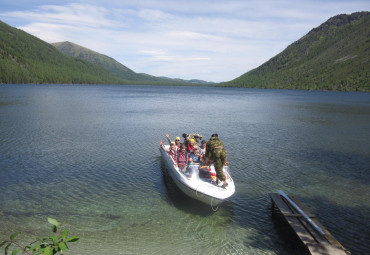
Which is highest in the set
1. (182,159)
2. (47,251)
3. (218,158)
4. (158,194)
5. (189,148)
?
(47,251)

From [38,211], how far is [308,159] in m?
20.1

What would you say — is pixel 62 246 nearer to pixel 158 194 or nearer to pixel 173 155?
pixel 158 194

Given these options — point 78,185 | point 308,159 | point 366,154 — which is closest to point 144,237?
point 78,185

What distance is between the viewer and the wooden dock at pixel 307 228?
9078mm

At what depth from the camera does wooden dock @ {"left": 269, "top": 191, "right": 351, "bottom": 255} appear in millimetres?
9078

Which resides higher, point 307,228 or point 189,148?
point 189,148

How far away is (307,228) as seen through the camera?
10445 mm

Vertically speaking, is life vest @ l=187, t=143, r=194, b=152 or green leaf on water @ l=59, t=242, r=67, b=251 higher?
green leaf on water @ l=59, t=242, r=67, b=251

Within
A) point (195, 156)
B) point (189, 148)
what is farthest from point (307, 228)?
point (189, 148)

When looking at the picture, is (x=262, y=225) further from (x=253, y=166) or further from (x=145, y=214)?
(x=253, y=166)

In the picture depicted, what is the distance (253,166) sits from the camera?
2005cm

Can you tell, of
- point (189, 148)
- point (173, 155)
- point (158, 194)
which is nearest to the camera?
point (158, 194)

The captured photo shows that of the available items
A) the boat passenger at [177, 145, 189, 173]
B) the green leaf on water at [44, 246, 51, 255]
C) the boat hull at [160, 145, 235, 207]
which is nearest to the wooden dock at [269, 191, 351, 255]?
the boat hull at [160, 145, 235, 207]

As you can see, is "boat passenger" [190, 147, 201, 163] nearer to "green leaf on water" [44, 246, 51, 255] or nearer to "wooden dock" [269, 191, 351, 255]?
"wooden dock" [269, 191, 351, 255]
